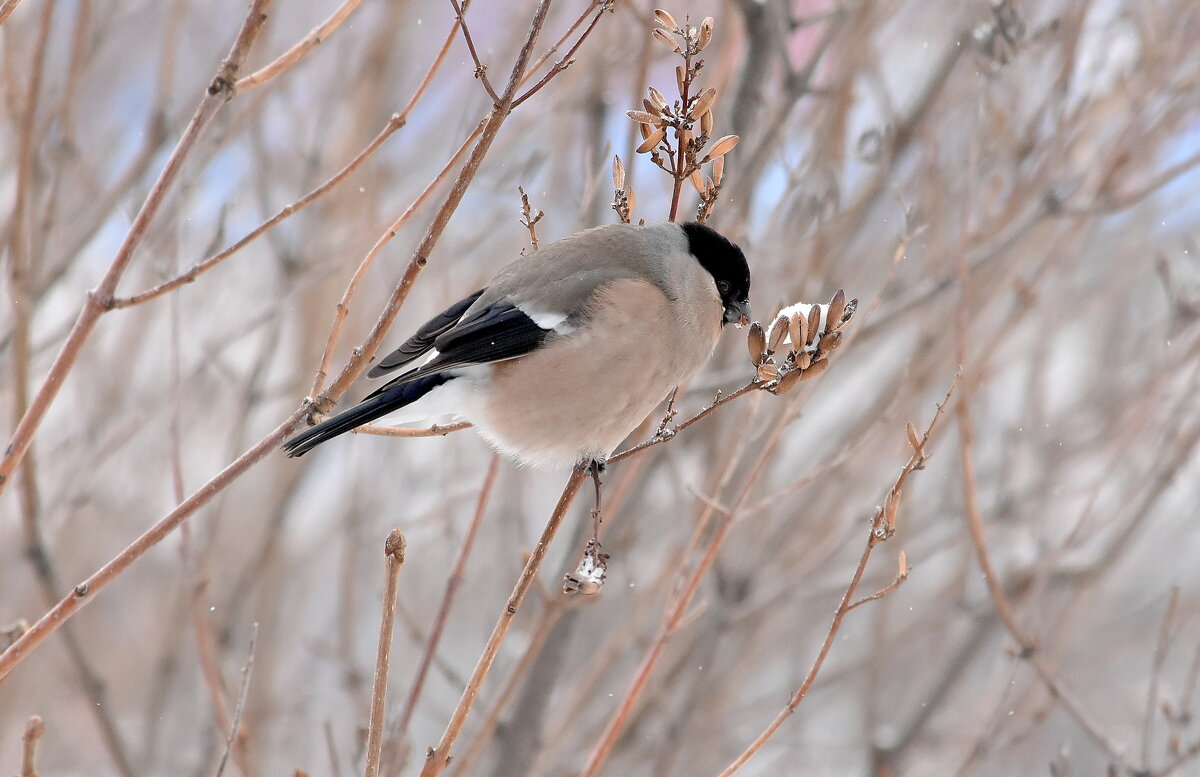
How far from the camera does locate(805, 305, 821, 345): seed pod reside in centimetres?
148

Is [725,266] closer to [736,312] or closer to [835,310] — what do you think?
[736,312]

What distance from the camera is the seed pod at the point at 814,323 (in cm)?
148

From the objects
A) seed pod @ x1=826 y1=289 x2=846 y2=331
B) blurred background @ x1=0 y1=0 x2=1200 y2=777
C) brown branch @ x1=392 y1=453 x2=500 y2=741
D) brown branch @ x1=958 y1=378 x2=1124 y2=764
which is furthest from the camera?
blurred background @ x1=0 y1=0 x2=1200 y2=777

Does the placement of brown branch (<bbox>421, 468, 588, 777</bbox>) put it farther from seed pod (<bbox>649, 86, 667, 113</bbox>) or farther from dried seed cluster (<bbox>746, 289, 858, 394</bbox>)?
seed pod (<bbox>649, 86, 667, 113</bbox>)

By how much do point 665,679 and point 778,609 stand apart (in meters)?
0.39

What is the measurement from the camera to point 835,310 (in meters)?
1.45

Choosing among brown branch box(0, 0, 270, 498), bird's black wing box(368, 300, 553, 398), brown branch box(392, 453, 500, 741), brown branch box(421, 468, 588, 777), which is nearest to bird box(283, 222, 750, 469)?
bird's black wing box(368, 300, 553, 398)

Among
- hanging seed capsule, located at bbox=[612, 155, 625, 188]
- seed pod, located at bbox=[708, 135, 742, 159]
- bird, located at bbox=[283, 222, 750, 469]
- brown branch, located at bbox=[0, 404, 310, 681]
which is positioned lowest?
brown branch, located at bbox=[0, 404, 310, 681]

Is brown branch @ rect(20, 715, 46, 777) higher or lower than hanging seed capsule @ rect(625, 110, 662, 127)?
lower

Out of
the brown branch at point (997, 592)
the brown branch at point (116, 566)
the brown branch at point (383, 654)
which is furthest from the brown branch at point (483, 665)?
the brown branch at point (997, 592)

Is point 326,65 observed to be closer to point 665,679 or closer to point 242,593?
point 242,593

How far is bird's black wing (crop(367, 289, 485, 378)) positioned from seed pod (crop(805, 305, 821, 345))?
825 millimetres

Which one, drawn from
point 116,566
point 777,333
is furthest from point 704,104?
point 116,566

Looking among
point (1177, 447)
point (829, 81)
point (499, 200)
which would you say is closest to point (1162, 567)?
point (1177, 447)
